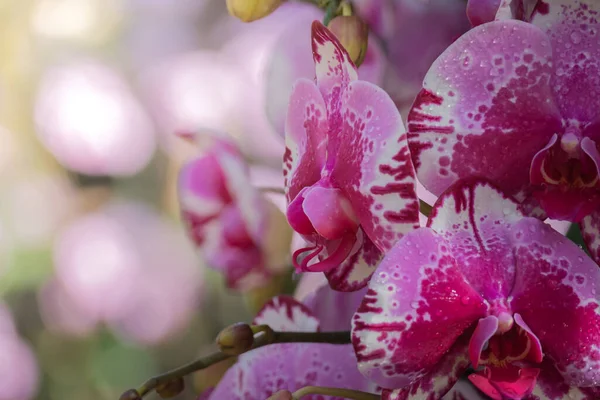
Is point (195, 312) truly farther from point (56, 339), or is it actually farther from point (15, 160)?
point (15, 160)

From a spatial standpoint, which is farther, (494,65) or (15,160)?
(15,160)

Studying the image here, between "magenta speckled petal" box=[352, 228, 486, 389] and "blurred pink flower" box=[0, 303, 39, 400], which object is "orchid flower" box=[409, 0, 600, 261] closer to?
"magenta speckled petal" box=[352, 228, 486, 389]

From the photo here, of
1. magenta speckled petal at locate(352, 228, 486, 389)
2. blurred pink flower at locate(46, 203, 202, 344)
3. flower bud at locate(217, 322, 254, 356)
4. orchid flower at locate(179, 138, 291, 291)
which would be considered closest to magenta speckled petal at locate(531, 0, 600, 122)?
magenta speckled petal at locate(352, 228, 486, 389)

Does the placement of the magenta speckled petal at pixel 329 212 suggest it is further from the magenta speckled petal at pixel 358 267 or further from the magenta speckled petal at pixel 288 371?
the magenta speckled petal at pixel 288 371

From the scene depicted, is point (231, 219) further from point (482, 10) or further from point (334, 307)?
point (482, 10)

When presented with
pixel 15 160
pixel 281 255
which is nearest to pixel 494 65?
pixel 281 255

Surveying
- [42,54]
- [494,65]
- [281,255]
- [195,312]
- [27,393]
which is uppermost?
[494,65]
